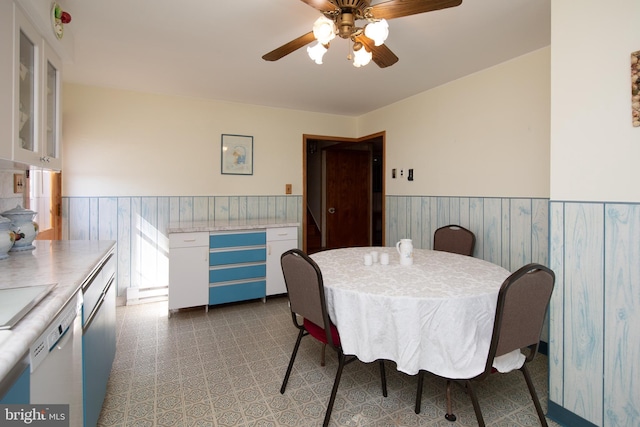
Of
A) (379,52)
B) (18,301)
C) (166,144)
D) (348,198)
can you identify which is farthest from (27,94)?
(348,198)

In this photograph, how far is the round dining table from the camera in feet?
4.73

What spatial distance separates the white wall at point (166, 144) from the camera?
3.38m

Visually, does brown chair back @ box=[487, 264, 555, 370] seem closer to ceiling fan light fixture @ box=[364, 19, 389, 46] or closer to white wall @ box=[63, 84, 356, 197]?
ceiling fan light fixture @ box=[364, 19, 389, 46]

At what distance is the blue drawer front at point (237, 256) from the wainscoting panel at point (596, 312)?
8.64 feet

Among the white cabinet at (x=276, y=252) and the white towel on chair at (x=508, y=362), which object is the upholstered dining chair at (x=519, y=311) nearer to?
the white towel on chair at (x=508, y=362)

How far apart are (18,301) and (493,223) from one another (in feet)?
10.1

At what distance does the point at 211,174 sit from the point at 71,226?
58.8 inches

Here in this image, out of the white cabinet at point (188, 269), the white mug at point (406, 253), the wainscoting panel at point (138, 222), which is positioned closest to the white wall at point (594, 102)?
the white mug at point (406, 253)

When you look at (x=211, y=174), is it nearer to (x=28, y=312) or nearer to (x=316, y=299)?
(x=316, y=299)

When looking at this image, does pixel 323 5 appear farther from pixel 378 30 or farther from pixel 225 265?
pixel 225 265

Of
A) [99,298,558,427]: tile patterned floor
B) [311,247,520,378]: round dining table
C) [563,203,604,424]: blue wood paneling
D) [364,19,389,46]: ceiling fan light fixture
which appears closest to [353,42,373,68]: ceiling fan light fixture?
[364,19,389,46]: ceiling fan light fixture

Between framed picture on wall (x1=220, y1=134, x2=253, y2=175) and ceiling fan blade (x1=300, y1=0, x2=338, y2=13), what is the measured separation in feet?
8.58

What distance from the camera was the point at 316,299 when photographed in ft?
5.41

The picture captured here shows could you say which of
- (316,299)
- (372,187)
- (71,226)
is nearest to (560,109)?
(316,299)
